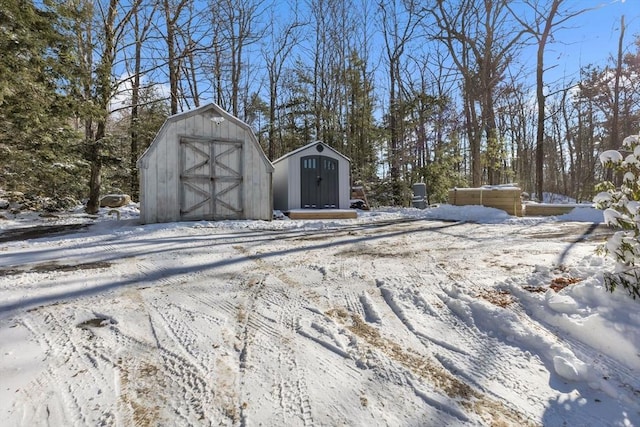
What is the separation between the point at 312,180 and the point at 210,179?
13.4 ft

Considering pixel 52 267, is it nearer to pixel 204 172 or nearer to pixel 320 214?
pixel 204 172

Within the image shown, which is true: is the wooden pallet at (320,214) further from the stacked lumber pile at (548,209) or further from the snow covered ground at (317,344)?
the snow covered ground at (317,344)

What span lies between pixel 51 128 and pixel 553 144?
1210 inches

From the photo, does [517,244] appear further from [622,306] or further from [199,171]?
[199,171]

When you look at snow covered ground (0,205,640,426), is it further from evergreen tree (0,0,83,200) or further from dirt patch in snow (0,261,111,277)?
evergreen tree (0,0,83,200)

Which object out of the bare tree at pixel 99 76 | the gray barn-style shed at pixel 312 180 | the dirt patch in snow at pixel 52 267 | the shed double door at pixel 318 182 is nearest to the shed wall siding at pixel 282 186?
the gray barn-style shed at pixel 312 180

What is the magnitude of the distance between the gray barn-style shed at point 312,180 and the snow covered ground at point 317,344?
763 centimetres

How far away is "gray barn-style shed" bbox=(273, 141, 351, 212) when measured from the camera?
11117 mm

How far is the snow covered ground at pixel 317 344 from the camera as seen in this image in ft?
4.31

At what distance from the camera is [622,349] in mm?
1681

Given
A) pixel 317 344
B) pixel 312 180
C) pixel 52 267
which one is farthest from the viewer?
pixel 312 180

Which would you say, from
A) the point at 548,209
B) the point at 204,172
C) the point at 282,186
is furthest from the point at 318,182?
the point at 548,209

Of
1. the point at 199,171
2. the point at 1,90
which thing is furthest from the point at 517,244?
the point at 1,90

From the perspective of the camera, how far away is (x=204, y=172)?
317 inches
